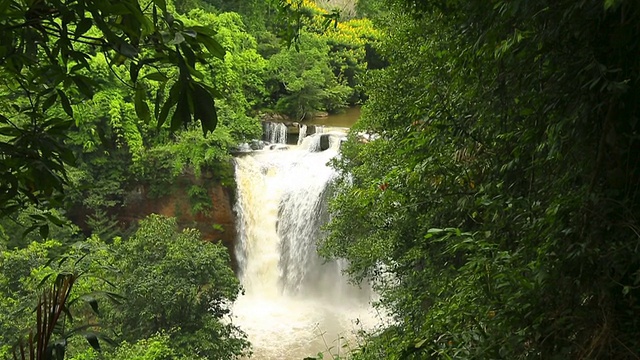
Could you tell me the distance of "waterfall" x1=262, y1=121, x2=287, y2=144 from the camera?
14.9m

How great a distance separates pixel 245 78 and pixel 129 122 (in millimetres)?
3378

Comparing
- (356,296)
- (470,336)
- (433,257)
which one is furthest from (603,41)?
(356,296)

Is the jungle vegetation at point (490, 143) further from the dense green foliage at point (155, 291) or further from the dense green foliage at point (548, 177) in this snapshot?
the dense green foliage at point (155, 291)

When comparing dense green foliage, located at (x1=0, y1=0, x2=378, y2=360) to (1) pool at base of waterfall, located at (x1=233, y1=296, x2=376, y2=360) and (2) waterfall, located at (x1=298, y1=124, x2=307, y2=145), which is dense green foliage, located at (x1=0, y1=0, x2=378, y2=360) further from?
(2) waterfall, located at (x1=298, y1=124, x2=307, y2=145)

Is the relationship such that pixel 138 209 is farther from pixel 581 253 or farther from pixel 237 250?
pixel 581 253

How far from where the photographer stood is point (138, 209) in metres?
12.7

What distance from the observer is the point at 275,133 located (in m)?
15.0

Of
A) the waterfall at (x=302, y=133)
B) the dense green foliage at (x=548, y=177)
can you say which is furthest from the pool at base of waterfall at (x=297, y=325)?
the dense green foliage at (x=548, y=177)

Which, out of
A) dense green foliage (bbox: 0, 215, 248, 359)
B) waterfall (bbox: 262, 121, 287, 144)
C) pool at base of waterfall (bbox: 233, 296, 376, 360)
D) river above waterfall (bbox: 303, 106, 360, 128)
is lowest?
pool at base of waterfall (bbox: 233, 296, 376, 360)

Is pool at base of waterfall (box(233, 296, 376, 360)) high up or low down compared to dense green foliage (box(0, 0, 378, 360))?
down

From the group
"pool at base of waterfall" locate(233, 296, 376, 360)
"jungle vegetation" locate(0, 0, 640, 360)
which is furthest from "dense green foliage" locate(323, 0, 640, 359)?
"pool at base of waterfall" locate(233, 296, 376, 360)

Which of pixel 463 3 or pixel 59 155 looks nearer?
pixel 59 155

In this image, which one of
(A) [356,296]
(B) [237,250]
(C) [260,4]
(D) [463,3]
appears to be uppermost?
(C) [260,4]

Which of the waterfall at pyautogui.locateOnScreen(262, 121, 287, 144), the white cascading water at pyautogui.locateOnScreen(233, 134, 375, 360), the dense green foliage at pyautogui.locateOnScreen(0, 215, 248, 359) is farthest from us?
the waterfall at pyautogui.locateOnScreen(262, 121, 287, 144)
